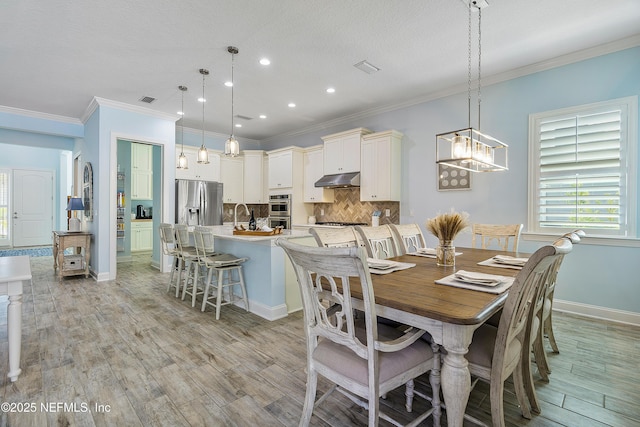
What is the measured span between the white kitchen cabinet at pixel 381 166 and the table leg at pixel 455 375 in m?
3.61

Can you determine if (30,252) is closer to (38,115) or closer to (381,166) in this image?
(38,115)

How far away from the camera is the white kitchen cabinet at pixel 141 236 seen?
7328 millimetres

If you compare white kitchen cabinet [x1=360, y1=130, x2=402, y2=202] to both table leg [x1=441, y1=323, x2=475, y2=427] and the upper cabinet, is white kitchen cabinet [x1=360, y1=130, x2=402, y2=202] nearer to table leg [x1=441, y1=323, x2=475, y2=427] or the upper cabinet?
the upper cabinet

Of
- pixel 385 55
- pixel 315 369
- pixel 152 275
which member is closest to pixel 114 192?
pixel 152 275

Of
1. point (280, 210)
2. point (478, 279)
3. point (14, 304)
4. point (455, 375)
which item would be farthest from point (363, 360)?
point (280, 210)

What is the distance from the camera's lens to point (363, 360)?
1.30 m

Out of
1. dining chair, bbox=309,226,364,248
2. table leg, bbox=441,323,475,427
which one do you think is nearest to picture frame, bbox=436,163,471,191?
dining chair, bbox=309,226,364,248

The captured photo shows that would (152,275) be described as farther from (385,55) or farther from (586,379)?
(586,379)

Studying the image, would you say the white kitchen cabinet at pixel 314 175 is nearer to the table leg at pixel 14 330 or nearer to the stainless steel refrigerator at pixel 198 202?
the stainless steel refrigerator at pixel 198 202

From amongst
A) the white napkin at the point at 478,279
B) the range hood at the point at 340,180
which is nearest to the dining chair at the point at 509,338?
the white napkin at the point at 478,279

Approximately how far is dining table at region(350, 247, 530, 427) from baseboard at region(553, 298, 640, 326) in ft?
9.14

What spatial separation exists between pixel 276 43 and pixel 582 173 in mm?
3586

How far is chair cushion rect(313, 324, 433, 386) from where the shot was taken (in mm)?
1275

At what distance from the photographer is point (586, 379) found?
2047 mm
